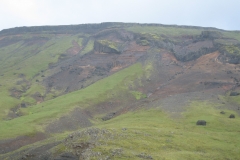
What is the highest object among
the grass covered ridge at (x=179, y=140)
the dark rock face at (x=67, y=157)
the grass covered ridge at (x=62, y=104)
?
the grass covered ridge at (x=179, y=140)

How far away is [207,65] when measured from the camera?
138000 mm

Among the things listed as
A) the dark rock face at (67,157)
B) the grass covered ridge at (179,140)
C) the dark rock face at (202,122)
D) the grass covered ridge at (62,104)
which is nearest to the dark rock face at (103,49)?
the grass covered ridge at (62,104)

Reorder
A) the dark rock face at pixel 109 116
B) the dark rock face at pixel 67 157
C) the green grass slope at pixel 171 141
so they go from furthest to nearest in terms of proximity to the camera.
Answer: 1. the dark rock face at pixel 109 116
2. the green grass slope at pixel 171 141
3. the dark rock face at pixel 67 157

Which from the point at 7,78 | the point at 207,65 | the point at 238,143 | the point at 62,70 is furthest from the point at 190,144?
the point at 7,78

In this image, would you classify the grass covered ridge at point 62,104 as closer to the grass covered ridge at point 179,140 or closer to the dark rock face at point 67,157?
the grass covered ridge at point 179,140

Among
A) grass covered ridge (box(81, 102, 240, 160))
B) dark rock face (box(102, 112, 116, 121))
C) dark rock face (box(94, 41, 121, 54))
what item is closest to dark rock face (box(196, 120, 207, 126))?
grass covered ridge (box(81, 102, 240, 160))

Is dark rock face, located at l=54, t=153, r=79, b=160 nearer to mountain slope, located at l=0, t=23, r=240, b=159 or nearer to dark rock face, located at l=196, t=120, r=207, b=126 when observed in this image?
mountain slope, located at l=0, t=23, r=240, b=159

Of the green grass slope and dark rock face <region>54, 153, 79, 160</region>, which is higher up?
the green grass slope

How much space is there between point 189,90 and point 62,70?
8337cm

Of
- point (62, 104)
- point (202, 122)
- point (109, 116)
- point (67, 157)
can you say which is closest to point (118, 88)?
point (109, 116)

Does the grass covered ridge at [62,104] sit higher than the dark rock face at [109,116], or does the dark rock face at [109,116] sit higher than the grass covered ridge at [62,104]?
the grass covered ridge at [62,104]

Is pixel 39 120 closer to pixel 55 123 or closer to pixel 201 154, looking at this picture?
pixel 55 123

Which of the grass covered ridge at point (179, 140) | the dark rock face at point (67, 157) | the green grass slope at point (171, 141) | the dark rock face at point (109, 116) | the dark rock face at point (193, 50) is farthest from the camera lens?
the dark rock face at point (193, 50)

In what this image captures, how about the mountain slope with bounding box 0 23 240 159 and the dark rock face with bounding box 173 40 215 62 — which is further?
the dark rock face with bounding box 173 40 215 62
